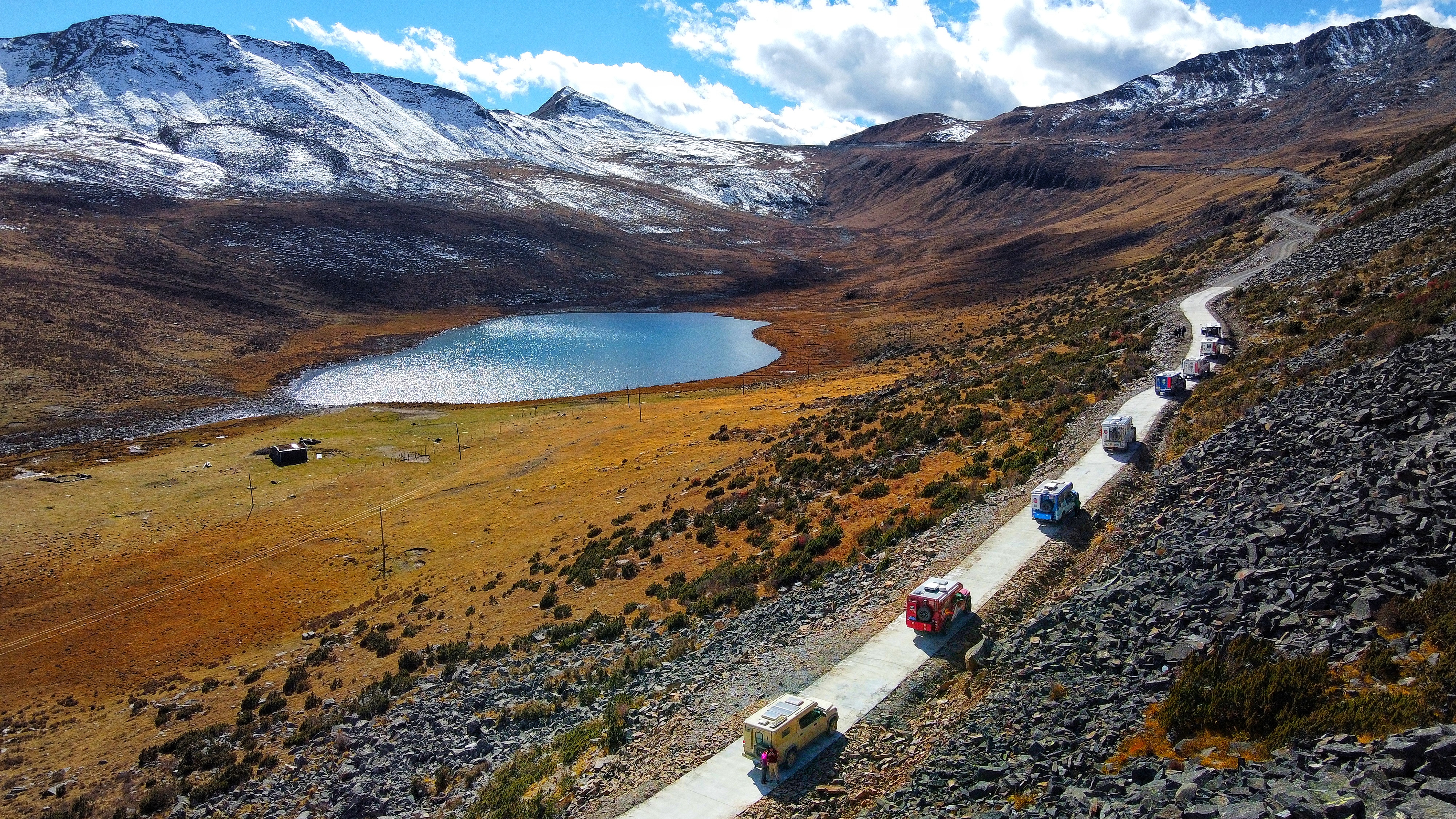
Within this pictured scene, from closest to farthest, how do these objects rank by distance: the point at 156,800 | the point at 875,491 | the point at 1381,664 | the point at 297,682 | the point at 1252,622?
the point at 1381,664 → the point at 1252,622 → the point at 156,800 → the point at 297,682 → the point at 875,491

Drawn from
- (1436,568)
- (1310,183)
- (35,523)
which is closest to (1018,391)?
(1436,568)

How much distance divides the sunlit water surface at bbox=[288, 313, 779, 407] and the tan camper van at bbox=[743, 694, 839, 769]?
7836 centimetres

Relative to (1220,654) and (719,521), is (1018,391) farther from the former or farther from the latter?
(1220,654)

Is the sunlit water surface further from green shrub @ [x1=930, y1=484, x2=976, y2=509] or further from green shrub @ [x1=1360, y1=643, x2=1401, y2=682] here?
green shrub @ [x1=1360, y1=643, x2=1401, y2=682]

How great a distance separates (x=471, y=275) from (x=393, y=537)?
12563cm

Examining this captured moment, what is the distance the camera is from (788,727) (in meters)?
15.5

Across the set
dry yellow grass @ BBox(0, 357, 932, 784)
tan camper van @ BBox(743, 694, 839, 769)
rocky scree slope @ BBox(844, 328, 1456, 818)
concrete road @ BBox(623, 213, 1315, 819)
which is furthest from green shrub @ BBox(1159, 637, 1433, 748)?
dry yellow grass @ BBox(0, 357, 932, 784)

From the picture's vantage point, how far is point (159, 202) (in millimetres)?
159625

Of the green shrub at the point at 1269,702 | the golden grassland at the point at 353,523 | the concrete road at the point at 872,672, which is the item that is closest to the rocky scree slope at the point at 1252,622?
the green shrub at the point at 1269,702

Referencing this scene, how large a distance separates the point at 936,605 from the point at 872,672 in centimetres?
224

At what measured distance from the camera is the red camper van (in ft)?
62.6

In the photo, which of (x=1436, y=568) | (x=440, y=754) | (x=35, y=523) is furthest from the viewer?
(x=35, y=523)

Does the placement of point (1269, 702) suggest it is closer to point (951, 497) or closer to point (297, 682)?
point (951, 497)

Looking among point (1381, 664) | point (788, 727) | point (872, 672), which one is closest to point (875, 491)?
point (872, 672)
